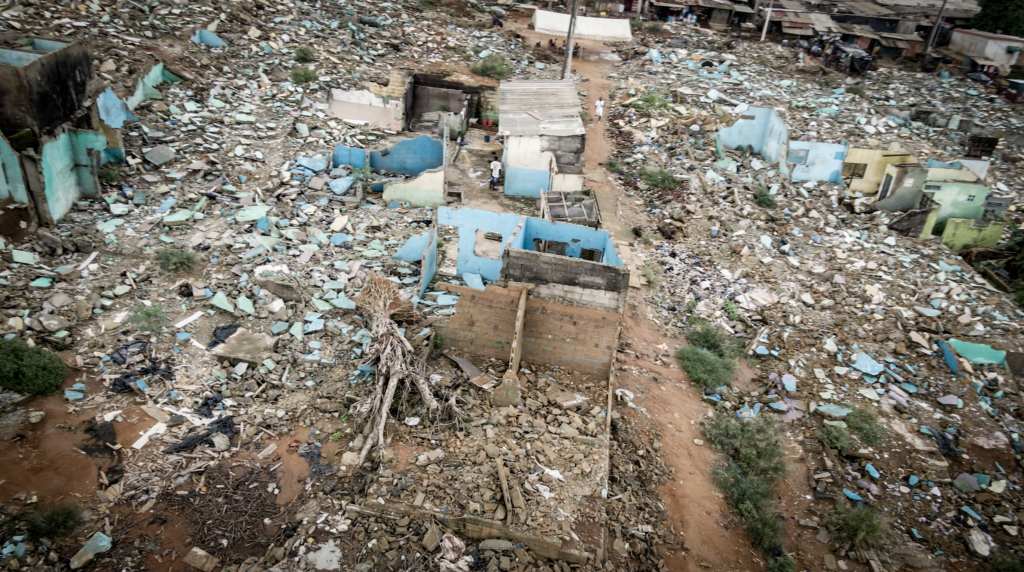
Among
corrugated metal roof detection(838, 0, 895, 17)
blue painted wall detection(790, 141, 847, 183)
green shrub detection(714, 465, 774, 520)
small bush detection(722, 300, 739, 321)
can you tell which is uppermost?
corrugated metal roof detection(838, 0, 895, 17)

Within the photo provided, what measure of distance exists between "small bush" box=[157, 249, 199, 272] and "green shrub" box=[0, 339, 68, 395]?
2266mm

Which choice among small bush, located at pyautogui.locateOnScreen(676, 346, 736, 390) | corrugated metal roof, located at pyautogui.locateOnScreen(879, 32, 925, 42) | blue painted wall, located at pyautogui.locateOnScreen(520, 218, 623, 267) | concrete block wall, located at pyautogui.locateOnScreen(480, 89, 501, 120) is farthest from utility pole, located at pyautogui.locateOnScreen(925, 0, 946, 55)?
blue painted wall, located at pyautogui.locateOnScreen(520, 218, 623, 267)

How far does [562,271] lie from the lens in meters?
8.29

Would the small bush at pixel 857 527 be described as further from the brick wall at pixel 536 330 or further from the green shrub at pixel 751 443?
the brick wall at pixel 536 330

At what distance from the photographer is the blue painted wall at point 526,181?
1419 cm

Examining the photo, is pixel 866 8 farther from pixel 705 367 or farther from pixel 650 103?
pixel 705 367

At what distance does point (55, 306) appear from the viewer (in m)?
8.48

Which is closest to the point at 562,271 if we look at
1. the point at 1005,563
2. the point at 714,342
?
the point at 714,342

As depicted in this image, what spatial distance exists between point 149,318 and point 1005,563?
12158mm

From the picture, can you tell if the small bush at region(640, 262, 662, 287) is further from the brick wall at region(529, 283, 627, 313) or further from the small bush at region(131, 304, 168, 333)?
the small bush at region(131, 304, 168, 333)

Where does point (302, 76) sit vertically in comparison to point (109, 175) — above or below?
above

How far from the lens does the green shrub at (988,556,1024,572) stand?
7645 mm

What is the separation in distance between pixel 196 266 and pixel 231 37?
10021 millimetres

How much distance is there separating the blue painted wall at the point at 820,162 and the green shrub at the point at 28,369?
1624 centimetres
